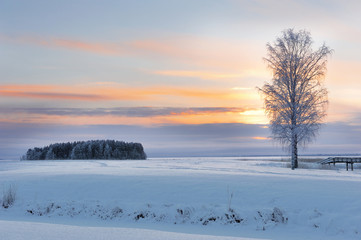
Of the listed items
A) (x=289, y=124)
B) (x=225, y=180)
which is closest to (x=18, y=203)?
(x=225, y=180)

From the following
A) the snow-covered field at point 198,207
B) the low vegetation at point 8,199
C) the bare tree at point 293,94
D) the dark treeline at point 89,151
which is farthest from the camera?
the dark treeline at point 89,151

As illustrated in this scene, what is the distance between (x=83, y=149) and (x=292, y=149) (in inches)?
1427

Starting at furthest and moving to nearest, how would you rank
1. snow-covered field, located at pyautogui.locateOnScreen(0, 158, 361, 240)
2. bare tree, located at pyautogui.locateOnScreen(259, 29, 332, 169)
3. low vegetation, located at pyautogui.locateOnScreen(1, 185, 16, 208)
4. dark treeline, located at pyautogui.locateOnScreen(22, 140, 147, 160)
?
1. dark treeline, located at pyautogui.locateOnScreen(22, 140, 147, 160)
2. bare tree, located at pyautogui.locateOnScreen(259, 29, 332, 169)
3. low vegetation, located at pyautogui.locateOnScreen(1, 185, 16, 208)
4. snow-covered field, located at pyautogui.locateOnScreen(0, 158, 361, 240)

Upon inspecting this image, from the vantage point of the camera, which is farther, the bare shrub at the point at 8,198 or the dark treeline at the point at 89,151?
the dark treeline at the point at 89,151

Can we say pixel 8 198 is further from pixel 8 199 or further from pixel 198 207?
pixel 198 207

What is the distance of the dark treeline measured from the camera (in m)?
58.8

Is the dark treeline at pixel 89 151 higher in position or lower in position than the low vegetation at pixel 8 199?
higher

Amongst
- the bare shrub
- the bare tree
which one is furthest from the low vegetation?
the bare tree

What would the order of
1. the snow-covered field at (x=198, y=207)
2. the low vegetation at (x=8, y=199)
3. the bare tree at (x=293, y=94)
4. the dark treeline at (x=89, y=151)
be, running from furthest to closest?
the dark treeline at (x=89, y=151) < the bare tree at (x=293, y=94) < the low vegetation at (x=8, y=199) < the snow-covered field at (x=198, y=207)

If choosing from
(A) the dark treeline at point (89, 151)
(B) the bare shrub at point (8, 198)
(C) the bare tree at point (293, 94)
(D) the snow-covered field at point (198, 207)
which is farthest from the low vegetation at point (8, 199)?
(A) the dark treeline at point (89, 151)

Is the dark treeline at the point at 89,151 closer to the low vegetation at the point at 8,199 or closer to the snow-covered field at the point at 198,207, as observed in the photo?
the snow-covered field at the point at 198,207

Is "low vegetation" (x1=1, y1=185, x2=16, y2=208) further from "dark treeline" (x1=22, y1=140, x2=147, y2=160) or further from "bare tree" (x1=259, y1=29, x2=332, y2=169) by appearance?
"dark treeline" (x1=22, y1=140, x2=147, y2=160)

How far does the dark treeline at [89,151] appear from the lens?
58.8 metres

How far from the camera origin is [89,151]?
58812 millimetres
